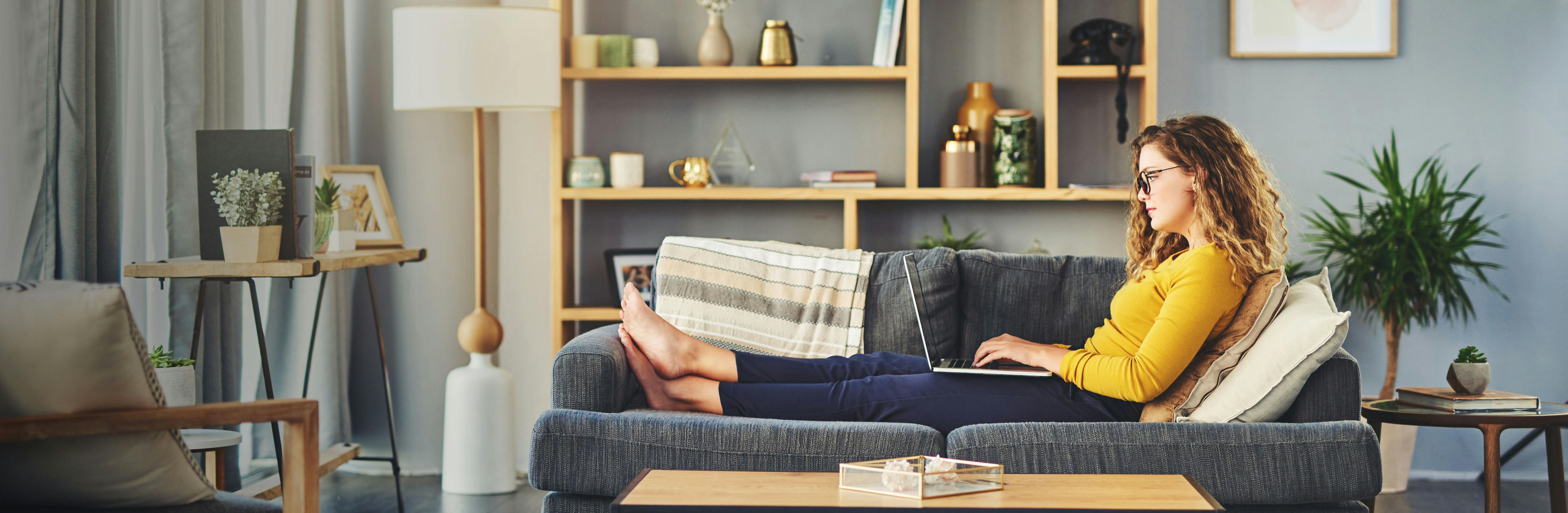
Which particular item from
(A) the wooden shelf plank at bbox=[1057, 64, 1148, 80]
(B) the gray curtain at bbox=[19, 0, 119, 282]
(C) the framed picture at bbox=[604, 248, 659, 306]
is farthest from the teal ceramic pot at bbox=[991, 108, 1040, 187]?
(B) the gray curtain at bbox=[19, 0, 119, 282]

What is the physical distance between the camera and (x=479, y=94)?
2.77 m

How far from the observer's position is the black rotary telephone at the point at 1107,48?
3035 millimetres

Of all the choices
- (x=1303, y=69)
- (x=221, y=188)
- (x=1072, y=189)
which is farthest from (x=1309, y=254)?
(x=221, y=188)

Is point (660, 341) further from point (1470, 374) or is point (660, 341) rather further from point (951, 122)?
point (1470, 374)

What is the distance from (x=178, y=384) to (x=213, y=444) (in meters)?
0.19

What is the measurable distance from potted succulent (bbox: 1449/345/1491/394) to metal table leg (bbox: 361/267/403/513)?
255 centimetres

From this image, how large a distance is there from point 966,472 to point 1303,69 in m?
2.49

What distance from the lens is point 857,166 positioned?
131 inches

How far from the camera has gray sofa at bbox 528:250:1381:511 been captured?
69.7 inches

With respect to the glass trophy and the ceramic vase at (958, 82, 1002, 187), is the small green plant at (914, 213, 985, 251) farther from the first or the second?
the glass trophy

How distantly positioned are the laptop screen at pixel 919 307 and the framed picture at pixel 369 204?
1.49 meters

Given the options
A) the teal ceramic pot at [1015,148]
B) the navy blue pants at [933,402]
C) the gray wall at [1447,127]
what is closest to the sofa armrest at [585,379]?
the navy blue pants at [933,402]

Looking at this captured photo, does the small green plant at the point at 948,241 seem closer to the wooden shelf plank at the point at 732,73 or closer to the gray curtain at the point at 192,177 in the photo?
the wooden shelf plank at the point at 732,73

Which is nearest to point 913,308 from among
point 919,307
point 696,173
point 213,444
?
point 919,307
